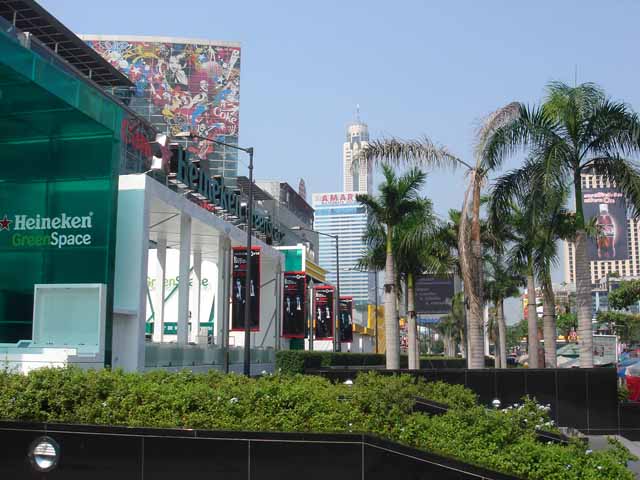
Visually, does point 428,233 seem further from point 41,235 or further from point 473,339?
point 41,235

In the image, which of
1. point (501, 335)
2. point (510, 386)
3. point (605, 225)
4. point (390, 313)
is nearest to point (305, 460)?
point (510, 386)

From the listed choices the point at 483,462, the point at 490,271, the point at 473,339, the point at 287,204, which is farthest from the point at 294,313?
the point at 287,204

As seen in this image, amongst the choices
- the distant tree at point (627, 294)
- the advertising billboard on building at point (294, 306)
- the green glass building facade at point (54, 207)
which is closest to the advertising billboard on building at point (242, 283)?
the advertising billboard on building at point (294, 306)

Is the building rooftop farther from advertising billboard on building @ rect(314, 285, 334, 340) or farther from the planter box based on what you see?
the planter box

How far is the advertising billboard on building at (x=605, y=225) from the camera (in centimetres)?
2362

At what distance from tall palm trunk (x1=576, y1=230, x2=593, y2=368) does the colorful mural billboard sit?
69766mm

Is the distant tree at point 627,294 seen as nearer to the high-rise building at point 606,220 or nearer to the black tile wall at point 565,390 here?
the high-rise building at point 606,220

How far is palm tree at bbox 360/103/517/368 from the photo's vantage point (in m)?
22.3

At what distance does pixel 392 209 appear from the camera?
3047 cm

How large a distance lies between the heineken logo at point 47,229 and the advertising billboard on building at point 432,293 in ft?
68.8

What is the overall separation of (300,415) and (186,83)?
283 feet

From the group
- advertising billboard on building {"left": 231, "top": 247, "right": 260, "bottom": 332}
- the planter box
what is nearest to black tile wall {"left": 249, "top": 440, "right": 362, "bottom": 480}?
the planter box

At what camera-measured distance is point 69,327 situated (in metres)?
21.2

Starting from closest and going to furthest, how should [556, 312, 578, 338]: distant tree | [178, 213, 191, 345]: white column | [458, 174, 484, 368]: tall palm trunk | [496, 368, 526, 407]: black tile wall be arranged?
[496, 368, 526, 407]: black tile wall
[458, 174, 484, 368]: tall palm trunk
[178, 213, 191, 345]: white column
[556, 312, 578, 338]: distant tree
